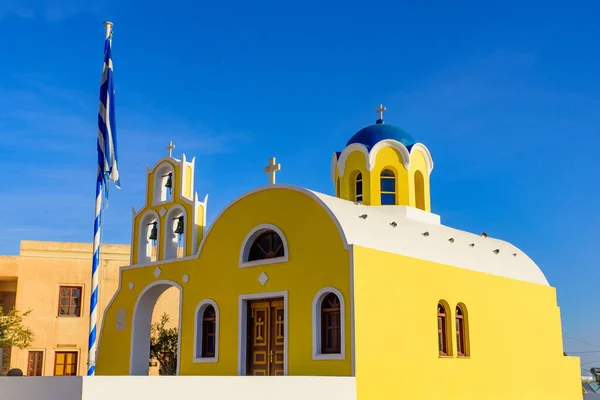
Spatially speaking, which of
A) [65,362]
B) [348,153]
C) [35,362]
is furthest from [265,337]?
[35,362]

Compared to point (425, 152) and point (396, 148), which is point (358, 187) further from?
point (425, 152)

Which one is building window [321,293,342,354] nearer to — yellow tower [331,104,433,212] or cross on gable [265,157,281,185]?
cross on gable [265,157,281,185]

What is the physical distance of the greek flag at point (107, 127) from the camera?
13.0 meters

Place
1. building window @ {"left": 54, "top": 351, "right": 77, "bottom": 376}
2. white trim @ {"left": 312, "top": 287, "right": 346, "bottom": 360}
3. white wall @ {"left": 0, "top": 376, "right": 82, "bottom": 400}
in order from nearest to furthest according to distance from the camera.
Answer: white wall @ {"left": 0, "top": 376, "right": 82, "bottom": 400}
white trim @ {"left": 312, "top": 287, "right": 346, "bottom": 360}
building window @ {"left": 54, "top": 351, "right": 77, "bottom": 376}

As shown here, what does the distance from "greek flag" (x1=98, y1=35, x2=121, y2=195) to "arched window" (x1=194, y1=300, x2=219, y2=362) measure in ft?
14.2

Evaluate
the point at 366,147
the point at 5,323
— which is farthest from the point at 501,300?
the point at 5,323

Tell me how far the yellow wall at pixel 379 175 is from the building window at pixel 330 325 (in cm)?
550

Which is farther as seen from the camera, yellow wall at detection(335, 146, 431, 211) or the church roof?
yellow wall at detection(335, 146, 431, 211)

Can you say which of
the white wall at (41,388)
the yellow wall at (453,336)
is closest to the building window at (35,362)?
the yellow wall at (453,336)

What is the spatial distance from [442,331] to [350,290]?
148 inches

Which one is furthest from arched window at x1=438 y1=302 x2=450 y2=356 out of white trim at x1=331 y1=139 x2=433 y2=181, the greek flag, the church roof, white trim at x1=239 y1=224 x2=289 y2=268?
the greek flag

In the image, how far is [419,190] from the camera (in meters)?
20.4

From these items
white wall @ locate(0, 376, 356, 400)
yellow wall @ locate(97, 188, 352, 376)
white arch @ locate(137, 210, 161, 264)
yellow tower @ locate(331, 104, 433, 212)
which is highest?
yellow tower @ locate(331, 104, 433, 212)

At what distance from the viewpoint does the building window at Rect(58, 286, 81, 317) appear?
2705cm
